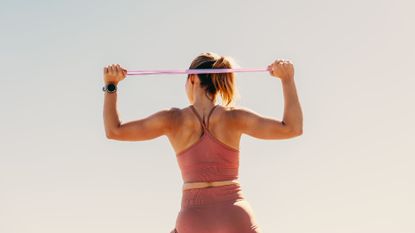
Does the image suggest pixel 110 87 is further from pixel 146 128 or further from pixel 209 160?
pixel 209 160

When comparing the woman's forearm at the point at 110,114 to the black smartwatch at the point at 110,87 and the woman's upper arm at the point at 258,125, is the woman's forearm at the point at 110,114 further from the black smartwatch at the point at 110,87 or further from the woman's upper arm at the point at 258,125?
the woman's upper arm at the point at 258,125

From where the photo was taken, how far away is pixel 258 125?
18.0ft

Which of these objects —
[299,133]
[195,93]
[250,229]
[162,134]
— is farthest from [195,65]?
[250,229]

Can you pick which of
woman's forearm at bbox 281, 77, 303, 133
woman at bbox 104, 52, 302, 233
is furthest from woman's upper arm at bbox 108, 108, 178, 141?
woman's forearm at bbox 281, 77, 303, 133

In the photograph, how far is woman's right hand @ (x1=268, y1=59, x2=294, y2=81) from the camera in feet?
18.6

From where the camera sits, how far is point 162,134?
5641mm

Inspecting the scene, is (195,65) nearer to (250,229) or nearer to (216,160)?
(216,160)

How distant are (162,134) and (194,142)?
31 cm

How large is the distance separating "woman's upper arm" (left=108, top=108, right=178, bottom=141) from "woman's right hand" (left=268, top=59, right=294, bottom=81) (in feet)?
3.18

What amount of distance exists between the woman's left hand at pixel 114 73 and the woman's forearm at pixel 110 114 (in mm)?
114

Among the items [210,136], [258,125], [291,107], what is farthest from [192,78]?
[291,107]

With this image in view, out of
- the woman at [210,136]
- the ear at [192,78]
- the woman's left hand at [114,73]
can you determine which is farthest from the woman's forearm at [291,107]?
the woman's left hand at [114,73]

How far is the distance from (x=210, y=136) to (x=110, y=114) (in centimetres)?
88

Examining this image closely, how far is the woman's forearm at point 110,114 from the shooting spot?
5.57 meters
